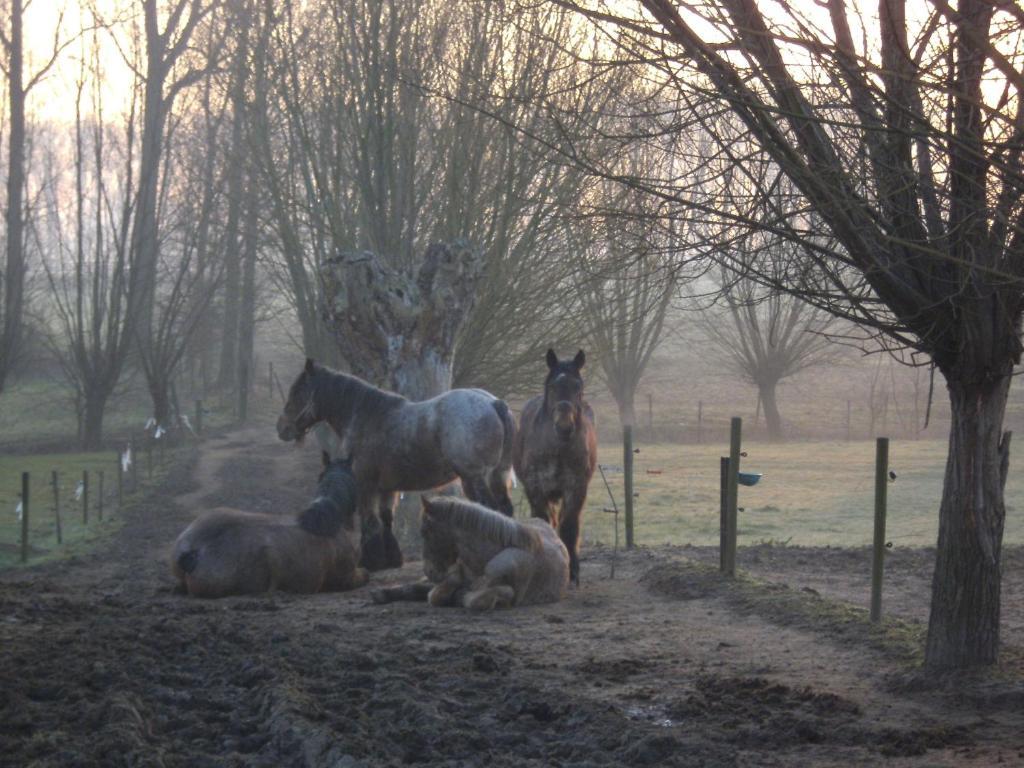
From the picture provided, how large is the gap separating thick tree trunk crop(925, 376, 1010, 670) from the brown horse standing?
4.00 meters

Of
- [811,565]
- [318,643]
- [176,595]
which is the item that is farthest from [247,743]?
[811,565]

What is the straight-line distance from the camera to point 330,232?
18.8 meters

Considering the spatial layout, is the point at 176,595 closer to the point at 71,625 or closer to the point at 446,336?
the point at 71,625

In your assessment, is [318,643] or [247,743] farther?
[318,643]

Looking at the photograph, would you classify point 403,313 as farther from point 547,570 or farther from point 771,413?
point 771,413

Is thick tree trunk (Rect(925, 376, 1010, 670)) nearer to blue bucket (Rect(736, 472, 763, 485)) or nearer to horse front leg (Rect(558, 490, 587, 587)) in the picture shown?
blue bucket (Rect(736, 472, 763, 485))

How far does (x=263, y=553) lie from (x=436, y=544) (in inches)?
56.5

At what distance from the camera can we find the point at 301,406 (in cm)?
1181

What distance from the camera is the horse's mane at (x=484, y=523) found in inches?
356

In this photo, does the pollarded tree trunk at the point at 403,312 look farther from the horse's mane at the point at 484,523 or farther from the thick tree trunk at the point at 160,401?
the thick tree trunk at the point at 160,401

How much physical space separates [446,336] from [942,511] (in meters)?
9.41

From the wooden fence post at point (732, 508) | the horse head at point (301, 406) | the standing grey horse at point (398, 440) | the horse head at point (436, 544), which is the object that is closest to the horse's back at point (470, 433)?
the standing grey horse at point (398, 440)

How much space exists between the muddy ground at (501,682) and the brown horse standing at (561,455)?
27.5 inches

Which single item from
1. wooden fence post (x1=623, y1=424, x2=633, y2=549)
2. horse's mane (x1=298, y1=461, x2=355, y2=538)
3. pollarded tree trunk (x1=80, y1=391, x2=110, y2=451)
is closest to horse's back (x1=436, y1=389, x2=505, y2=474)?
horse's mane (x1=298, y1=461, x2=355, y2=538)
